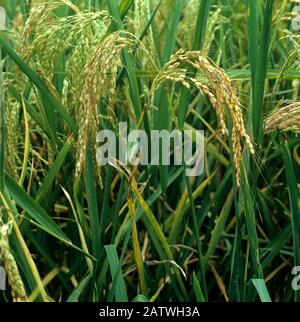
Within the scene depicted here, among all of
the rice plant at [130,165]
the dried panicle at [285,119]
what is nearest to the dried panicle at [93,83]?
the rice plant at [130,165]

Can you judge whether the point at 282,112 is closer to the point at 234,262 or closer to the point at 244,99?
the point at 234,262

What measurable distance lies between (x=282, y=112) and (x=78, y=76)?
1.21ft

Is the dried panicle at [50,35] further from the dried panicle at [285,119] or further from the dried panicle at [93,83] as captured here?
the dried panicle at [285,119]

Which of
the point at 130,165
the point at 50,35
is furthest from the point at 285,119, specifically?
the point at 50,35

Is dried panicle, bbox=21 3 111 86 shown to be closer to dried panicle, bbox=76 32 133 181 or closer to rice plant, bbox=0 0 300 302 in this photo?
rice plant, bbox=0 0 300 302

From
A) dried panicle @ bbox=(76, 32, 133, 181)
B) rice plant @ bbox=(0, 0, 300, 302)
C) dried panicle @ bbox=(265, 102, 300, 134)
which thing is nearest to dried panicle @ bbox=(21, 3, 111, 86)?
rice plant @ bbox=(0, 0, 300, 302)

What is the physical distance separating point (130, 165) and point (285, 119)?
296 mm

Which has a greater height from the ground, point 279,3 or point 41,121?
point 279,3

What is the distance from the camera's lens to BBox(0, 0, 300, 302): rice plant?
1.19 metres

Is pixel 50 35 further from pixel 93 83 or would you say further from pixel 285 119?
pixel 285 119

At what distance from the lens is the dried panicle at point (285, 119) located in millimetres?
1207

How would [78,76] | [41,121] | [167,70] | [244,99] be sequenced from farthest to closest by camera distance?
[244,99], [41,121], [78,76], [167,70]
